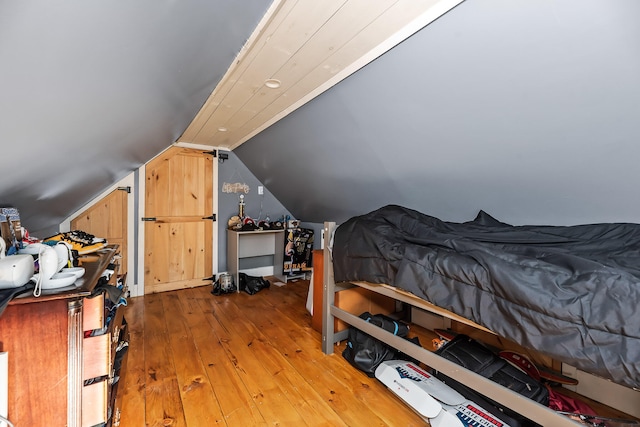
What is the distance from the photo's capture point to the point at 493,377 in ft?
5.27

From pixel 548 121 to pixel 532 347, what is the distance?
3.27ft

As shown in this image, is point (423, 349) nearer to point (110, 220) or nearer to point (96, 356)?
point (96, 356)

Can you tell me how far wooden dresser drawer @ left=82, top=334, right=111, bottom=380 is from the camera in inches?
45.1

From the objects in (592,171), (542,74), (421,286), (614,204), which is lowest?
(421,286)

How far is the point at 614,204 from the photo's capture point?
1475 mm

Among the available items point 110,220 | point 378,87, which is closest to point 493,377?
point 378,87

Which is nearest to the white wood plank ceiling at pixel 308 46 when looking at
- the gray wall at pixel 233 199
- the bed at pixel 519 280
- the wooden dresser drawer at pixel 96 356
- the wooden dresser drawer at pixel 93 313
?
the bed at pixel 519 280

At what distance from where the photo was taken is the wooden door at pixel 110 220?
3295mm

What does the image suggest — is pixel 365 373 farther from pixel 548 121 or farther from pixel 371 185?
pixel 548 121

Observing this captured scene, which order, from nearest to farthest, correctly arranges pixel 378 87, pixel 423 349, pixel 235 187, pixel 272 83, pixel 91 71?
pixel 91 71
pixel 423 349
pixel 378 87
pixel 272 83
pixel 235 187

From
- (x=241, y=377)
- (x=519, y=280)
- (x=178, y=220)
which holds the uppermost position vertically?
(x=178, y=220)

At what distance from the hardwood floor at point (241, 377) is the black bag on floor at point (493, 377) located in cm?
35

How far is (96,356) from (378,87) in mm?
1909

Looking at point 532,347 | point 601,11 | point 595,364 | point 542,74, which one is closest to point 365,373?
point 532,347
